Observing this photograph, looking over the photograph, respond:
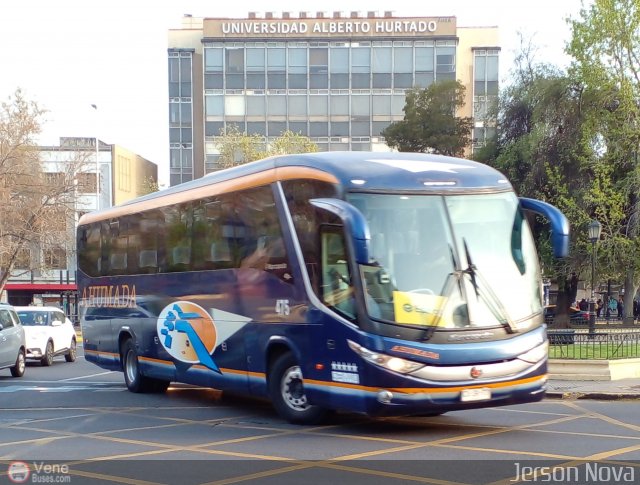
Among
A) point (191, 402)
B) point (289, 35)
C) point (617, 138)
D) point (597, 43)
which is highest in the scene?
point (289, 35)

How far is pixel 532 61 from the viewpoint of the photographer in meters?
43.1

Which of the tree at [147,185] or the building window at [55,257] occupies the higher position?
the tree at [147,185]

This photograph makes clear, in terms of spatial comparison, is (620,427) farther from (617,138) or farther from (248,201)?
(617,138)

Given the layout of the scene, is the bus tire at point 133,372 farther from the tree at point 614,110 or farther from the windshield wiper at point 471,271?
the tree at point 614,110

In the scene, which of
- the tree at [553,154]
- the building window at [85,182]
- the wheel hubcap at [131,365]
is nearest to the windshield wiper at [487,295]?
the wheel hubcap at [131,365]

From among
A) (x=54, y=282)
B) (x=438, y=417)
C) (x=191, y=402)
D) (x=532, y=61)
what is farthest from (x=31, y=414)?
(x=54, y=282)

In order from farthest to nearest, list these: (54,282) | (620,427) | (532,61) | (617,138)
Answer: (54,282) → (532,61) → (617,138) → (620,427)

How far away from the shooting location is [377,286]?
11.0 meters

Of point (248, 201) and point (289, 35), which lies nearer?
point (248, 201)

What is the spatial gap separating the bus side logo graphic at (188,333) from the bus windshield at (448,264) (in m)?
4.38

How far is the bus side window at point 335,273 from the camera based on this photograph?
36.8 ft

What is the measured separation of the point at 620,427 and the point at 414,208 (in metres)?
4.07

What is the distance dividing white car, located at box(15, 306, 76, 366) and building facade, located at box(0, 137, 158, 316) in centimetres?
1753

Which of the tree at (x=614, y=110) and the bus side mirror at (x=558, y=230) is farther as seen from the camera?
the tree at (x=614, y=110)
